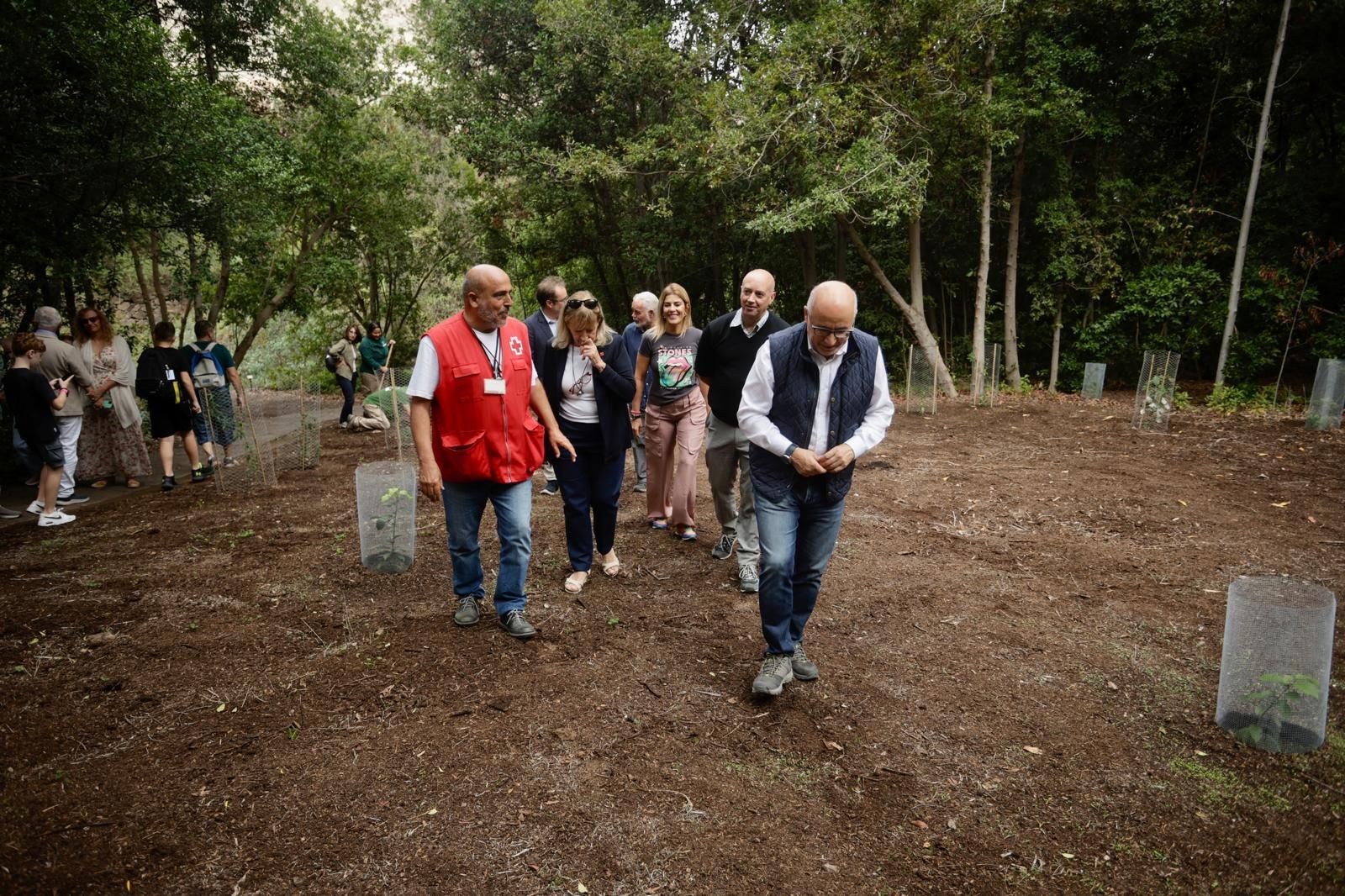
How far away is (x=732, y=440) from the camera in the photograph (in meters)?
4.73

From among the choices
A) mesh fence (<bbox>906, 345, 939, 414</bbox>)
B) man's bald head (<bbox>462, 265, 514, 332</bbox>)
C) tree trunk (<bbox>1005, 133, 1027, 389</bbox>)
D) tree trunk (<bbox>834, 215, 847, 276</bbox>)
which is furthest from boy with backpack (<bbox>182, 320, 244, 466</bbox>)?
tree trunk (<bbox>1005, 133, 1027, 389</bbox>)

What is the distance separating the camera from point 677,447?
5.25 metres

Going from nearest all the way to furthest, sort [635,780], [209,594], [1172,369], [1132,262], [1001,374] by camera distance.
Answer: [635,780], [209,594], [1172,369], [1132,262], [1001,374]

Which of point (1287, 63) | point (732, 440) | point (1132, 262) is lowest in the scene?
point (732, 440)

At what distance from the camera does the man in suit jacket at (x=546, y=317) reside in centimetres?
440

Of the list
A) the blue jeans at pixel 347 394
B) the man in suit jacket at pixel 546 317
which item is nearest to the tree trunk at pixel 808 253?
the blue jeans at pixel 347 394

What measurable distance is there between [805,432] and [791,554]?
545 millimetres

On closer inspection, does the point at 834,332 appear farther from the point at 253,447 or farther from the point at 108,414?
the point at 108,414

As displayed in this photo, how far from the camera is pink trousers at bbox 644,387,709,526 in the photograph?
508 cm

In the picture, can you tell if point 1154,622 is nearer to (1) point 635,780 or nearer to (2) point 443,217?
(1) point 635,780

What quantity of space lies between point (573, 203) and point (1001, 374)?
1151 centimetres

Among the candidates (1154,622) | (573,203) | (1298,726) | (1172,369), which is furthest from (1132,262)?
(1298,726)

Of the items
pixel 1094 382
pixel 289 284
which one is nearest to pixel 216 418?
pixel 289 284

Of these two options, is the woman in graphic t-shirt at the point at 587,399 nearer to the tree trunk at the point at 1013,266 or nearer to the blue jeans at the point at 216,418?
Answer: the blue jeans at the point at 216,418
